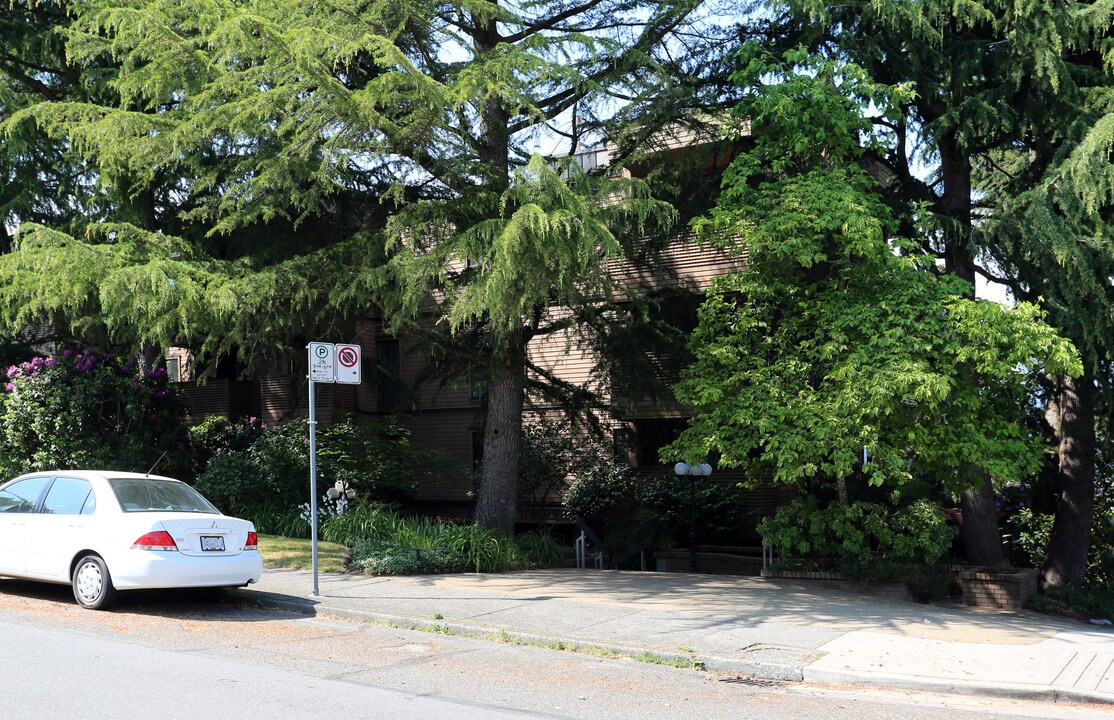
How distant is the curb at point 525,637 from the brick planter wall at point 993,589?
25.1 ft

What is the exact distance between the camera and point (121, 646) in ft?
27.3

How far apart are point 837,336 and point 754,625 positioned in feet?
14.2

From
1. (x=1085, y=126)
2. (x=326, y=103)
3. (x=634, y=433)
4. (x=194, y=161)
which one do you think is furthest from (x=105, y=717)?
(x=634, y=433)

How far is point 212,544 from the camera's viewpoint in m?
10.1

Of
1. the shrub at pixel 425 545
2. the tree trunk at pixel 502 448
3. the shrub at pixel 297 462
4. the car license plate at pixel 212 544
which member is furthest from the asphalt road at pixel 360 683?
the shrub at pixel 297 462

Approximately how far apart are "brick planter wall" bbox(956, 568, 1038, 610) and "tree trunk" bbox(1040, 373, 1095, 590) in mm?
2549

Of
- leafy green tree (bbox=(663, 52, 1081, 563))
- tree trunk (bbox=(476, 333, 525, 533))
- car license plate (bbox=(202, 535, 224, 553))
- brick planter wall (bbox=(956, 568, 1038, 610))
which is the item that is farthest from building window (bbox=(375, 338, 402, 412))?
brick planter wall (bbox=(956, 568, 1038, 610))

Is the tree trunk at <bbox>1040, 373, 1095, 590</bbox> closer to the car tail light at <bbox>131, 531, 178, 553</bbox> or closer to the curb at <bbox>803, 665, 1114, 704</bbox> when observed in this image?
the curb at <bbox>803, 665, 1114, 704</bbox>

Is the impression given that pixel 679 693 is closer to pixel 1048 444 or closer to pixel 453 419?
pixel 1048 444

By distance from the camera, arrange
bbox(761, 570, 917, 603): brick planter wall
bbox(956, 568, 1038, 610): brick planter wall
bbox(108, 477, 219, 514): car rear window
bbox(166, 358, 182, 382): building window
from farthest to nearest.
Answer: bbox(166, 358, 182, 382): building window → bbox(956, 568, 1038, 610): brick planter wall → bbox(761, 570, 917, 603): brick planter wall → bbox(108, 477, 219, 514): car rear window

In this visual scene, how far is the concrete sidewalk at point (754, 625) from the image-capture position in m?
7.80

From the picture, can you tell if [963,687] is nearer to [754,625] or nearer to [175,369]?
[754,625]

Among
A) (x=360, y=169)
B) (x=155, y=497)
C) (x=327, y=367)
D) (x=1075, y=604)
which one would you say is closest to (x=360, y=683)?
(x=155, y=497)

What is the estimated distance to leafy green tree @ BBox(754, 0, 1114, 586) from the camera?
506 inches
